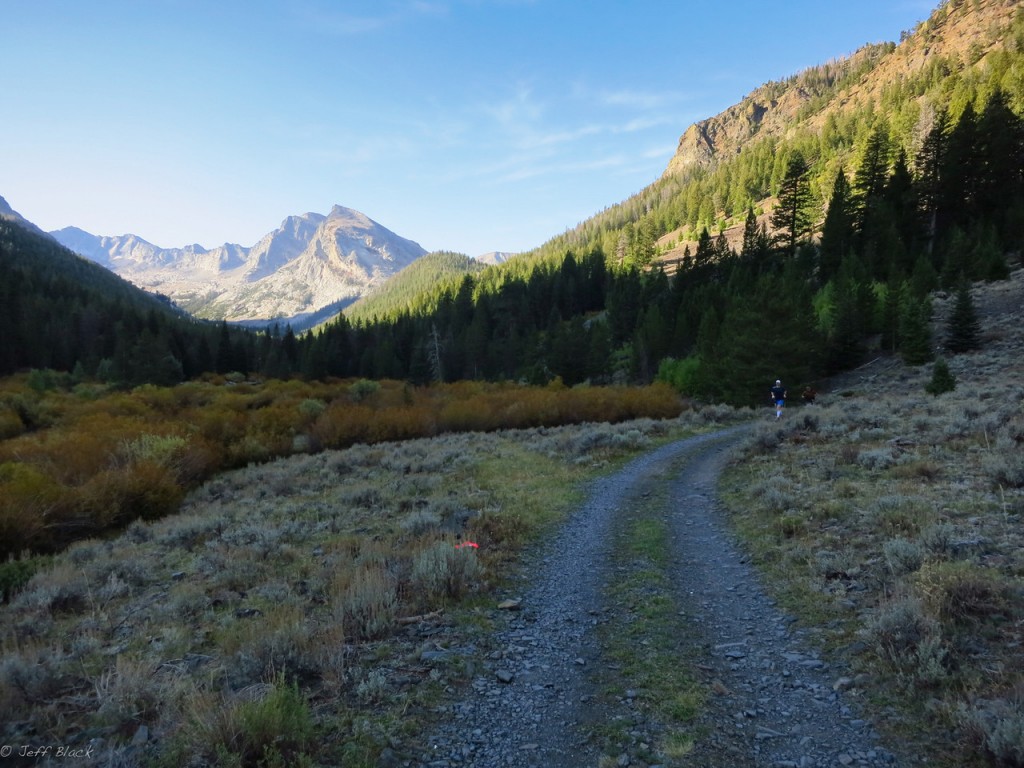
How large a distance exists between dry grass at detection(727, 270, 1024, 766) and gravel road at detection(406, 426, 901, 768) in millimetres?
435

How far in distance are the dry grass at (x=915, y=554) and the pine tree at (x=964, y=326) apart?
2565 centimetres

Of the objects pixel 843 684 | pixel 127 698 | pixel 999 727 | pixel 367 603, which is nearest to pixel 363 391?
pixel 367 603

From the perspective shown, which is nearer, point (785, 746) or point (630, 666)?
point (785, 746)

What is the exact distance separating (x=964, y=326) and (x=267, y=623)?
1847 inches

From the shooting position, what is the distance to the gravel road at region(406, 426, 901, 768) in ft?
12.7

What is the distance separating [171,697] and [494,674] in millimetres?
2951

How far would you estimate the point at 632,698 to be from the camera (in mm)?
4645

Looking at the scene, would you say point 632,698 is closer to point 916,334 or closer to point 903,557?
point 903,557

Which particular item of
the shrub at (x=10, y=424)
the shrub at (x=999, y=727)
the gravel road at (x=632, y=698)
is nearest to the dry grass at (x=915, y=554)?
the shrub at (x=999, y=727)

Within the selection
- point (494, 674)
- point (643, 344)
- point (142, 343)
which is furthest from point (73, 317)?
point (494, 674)

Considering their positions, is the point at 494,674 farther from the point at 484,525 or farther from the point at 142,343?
the point at 142,343

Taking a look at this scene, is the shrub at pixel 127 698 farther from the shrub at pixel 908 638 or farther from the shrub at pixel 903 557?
the shrub at pixel 903 557

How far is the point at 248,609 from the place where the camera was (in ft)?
23.0

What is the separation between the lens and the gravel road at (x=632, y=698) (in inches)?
153
